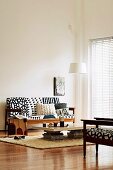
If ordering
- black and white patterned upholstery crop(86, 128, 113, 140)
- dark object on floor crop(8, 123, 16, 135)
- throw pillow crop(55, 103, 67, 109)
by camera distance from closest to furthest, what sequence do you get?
1. black and white patterned upholstery crop(86, 128, 113, 140)
2. dark object on floor crop(8, 123, 16, 135)
3. throw pillow crop(55, 103, 67, 109)

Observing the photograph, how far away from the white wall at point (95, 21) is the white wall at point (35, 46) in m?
0.34

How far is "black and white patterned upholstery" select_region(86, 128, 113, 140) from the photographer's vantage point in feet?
18.8

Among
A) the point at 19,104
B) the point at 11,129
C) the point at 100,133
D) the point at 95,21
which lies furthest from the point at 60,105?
the point at 100,133

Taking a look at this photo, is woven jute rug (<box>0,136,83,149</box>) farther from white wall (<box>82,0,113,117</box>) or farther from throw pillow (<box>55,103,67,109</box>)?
white wall (<box>82,0,113,117</box>)

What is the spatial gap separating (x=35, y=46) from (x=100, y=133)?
5812 mm

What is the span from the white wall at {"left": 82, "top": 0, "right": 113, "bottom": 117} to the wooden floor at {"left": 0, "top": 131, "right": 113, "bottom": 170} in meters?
4.88

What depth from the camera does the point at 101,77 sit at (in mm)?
11625

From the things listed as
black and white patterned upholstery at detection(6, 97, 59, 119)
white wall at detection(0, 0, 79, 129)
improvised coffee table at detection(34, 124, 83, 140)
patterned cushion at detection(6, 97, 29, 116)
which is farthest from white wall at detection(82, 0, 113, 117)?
improvised coffee table at detection(34, 124, 83, 140)

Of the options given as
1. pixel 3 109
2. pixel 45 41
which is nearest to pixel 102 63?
pixel 45 41

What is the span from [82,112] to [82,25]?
8.81 ft

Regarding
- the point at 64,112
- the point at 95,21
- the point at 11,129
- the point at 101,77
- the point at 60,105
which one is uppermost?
the point at 95,21

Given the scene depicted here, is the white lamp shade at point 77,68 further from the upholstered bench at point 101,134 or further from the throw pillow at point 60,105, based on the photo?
the upholstered bench at point 101,134

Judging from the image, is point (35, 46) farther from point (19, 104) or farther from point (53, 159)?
point (53, 159)

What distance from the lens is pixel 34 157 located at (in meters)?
5.88
